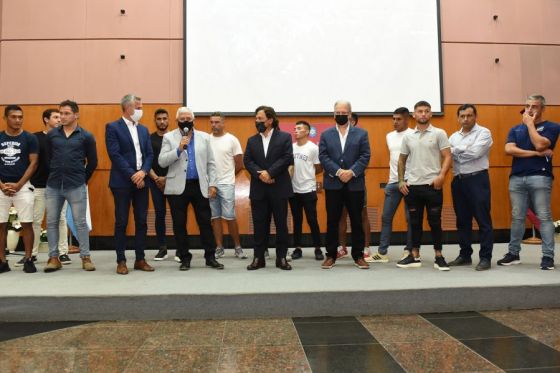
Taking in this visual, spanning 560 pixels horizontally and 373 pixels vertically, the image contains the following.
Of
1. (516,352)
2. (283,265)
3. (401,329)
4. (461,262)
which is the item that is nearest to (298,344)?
(401,329)

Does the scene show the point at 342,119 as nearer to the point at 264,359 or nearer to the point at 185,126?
the point at 185,126

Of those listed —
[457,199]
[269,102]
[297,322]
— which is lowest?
[297,322]

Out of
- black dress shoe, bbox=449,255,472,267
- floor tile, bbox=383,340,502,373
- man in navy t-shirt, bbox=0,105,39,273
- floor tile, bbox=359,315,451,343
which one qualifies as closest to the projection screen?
man in navy t-shirt, bbox=0,105,39,273

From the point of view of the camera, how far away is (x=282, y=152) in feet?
10.5

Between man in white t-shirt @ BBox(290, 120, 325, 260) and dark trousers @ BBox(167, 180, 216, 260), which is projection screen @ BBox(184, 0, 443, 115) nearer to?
man in white t-shirt @ BBox(290, 120, 325, 260)

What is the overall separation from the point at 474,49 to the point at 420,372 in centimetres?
476

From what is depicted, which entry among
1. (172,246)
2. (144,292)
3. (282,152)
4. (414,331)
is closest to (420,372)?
(414,331)

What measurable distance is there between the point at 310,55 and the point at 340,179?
2495mm

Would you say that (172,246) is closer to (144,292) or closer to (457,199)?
(144,292)

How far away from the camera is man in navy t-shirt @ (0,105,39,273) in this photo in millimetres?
3197

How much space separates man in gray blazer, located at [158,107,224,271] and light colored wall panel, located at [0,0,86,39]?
275 cm

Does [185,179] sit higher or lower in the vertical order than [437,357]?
higher

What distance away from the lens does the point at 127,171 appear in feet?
9.89

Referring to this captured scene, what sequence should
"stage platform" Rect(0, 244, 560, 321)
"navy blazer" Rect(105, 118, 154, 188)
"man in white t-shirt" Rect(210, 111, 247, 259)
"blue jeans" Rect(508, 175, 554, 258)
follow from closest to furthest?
"stage platform" Rect(0, 244, 560, 321) < "navy blazer" Rect(105, 118, 154, 188) < "blue jeans" Rect(508, 175, 554, 258) < "man in white t-shirt" Rect(210, 111, 247, 259)
